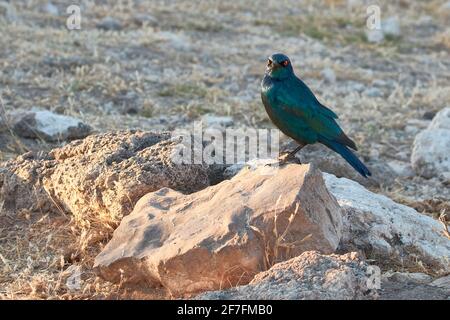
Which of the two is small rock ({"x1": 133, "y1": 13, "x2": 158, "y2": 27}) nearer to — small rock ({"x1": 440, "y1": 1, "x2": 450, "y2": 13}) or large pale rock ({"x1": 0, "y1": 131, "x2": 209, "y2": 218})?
small rock ({"x1": 440, "y1": 1, "x2": 450, "y2": 13})

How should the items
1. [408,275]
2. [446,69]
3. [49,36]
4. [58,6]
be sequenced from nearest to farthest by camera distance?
[408,275]
[49,36]
[446,69]
[58,6]

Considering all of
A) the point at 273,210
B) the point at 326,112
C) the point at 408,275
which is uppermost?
the point at 326,112

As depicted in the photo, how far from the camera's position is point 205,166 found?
4.60m

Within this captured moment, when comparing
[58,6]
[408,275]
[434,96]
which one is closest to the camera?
[408,275]

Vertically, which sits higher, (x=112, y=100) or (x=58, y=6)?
(x=58, y=6)

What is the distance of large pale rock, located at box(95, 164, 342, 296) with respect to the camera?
364 cm

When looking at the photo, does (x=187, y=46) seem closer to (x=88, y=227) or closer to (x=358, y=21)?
(x=358, y=21)

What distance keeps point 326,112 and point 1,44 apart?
16.3 feet

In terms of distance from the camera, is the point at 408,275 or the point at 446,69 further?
the point at 446,69

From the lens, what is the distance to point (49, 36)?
9141 mm

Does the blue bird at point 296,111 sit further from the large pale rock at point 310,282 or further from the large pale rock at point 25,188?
the large pale rock at point 25,188

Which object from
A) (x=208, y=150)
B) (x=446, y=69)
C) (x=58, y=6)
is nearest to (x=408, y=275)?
(x=208, y=150)

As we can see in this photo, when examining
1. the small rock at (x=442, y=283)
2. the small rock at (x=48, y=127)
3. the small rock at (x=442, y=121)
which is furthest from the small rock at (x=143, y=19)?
the small rock at (x=442, y=283)

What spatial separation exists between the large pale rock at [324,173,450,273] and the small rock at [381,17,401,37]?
280 inches
